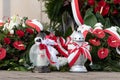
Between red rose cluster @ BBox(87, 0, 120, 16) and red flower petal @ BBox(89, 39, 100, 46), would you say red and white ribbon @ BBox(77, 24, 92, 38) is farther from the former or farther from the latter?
red rose cluster @ BBox(87, 0, 120, 16)

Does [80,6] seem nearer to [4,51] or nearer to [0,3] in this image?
[4,51]

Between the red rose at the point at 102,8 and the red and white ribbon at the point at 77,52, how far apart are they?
1.05m

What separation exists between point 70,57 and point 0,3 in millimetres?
2999

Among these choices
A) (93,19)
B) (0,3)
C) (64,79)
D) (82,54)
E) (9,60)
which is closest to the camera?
(64,79)

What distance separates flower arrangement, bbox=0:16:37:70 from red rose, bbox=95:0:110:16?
946mm

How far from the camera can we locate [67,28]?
6055 mm

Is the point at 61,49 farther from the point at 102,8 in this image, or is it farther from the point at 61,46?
the point at 102,8

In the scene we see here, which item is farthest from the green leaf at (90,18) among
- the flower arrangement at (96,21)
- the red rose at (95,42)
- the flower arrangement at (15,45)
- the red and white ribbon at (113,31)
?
the flower arrangement at (15,45)

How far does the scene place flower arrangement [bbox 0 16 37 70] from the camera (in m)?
5.16

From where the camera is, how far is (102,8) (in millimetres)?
5852

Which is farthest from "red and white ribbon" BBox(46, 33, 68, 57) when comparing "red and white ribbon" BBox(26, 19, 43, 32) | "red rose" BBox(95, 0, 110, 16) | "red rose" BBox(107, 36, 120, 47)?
"red rose" BBox(95, 0, 110, 16)

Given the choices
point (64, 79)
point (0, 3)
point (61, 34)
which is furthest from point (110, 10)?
point (0, 3)

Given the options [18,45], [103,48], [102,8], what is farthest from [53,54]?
[102,8]

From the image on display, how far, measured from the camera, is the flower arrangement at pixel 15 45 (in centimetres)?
516
